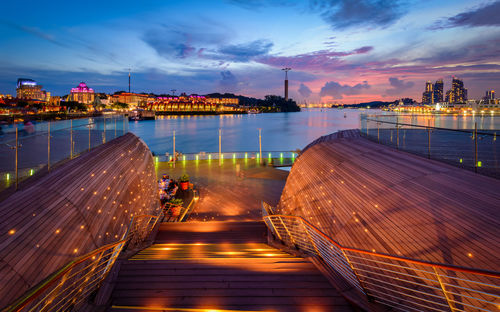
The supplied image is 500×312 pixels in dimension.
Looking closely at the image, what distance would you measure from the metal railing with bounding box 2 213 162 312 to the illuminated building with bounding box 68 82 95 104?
15456 cm

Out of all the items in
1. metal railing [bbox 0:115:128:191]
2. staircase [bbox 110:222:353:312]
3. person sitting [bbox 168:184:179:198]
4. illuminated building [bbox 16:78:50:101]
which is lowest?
person sitting [bbox 168:184:179:198]

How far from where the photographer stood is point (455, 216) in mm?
3426

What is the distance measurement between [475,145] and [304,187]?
4.02 metres

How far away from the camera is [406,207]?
13.3 feet

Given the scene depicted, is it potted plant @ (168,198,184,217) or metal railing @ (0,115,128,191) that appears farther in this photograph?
potted plant @ (168,198,184,217)

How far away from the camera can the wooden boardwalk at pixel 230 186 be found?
9484 millimetres

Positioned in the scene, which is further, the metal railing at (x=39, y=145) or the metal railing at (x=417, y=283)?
the metal railing at (x=39, y=145)

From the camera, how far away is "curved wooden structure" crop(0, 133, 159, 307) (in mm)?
2779

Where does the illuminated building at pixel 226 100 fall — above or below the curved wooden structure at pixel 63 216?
above

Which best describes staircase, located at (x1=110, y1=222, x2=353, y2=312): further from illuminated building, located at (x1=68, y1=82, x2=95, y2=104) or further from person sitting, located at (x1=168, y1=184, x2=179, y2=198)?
illuminated building, located at (x1=68, y1=82, x2=95, y2=104)

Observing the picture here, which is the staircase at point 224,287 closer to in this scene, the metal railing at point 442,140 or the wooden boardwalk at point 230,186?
the metal railing at point 442,140

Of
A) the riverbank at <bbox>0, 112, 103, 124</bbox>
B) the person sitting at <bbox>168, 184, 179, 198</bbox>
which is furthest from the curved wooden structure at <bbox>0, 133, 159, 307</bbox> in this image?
the person sitting at <bbox>168, 184, 179, 198</bbox>

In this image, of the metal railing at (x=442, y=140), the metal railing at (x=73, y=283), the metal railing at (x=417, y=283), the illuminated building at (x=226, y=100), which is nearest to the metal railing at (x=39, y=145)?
the metal railing at (x=73, y=283)

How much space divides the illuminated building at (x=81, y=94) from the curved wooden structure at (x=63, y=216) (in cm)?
15196
